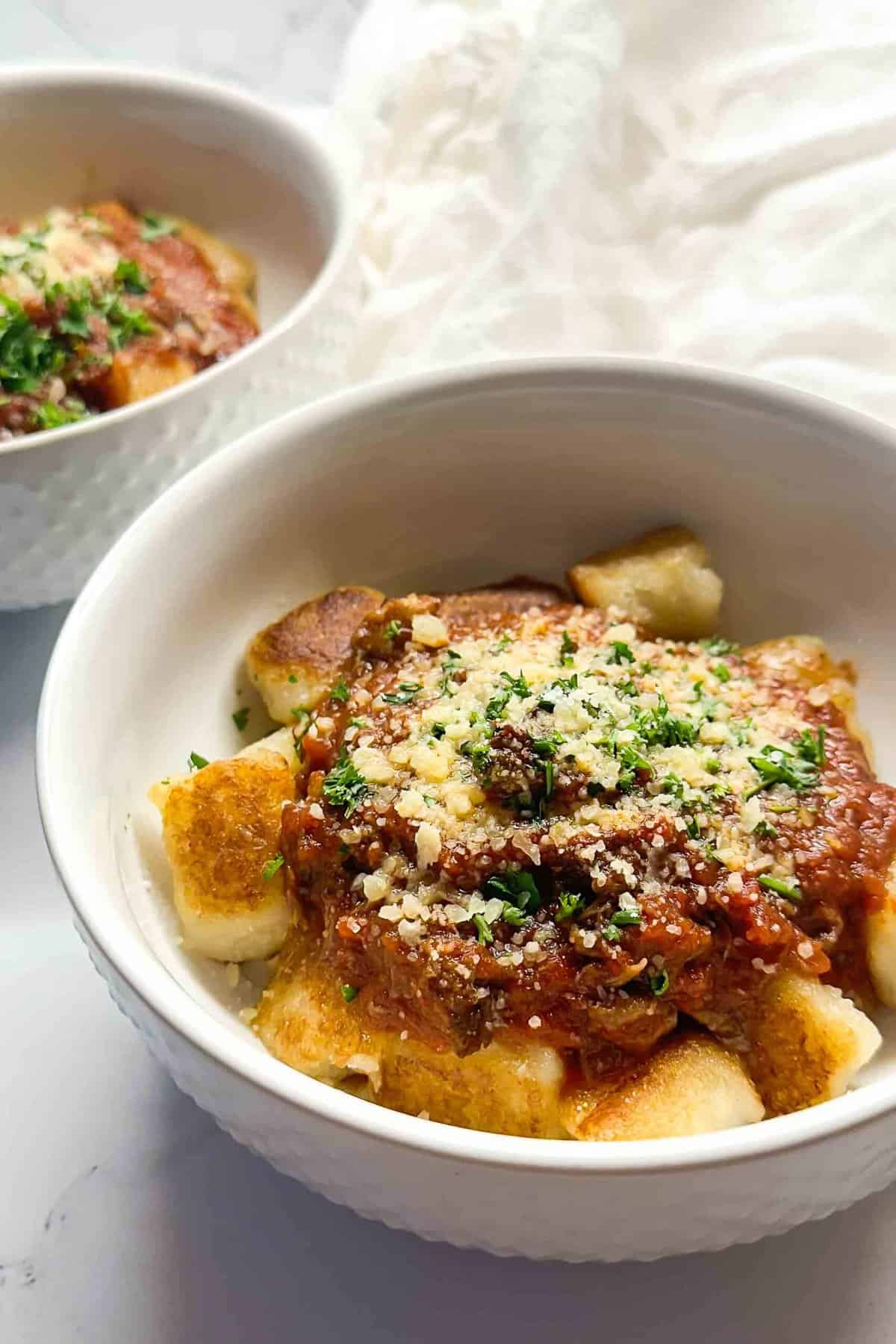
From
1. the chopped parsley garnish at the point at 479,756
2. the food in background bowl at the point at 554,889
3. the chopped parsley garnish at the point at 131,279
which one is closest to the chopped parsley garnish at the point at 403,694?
the food in background bowl at the point at 554,889

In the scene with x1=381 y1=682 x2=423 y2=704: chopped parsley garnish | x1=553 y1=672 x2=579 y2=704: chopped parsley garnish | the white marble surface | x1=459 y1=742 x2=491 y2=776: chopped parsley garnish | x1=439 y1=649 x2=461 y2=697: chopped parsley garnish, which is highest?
x1=553 y1=672 x2=579 y2=704: chopped parsley garnish

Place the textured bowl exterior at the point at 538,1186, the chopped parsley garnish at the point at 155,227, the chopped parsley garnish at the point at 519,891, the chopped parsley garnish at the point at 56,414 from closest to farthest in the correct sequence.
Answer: the textured bowl exterior at the point at 538,1186 < the chopped parsley garnish at the point at 519,891 < the chopped parsley garnish at the point at 56,414 < the chopped parsley garnish at the point at 155,227

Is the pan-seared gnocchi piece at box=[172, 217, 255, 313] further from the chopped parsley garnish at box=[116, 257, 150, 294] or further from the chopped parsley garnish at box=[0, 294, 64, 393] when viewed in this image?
the chopped parsley garnish at box=[0, 294, 64, 393]

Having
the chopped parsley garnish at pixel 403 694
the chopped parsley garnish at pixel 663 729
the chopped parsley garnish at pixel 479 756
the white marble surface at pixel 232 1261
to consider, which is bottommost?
the white marble surface at pixel 232 1261

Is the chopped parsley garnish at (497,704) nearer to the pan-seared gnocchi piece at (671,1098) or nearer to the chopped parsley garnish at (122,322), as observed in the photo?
the pan-seared gnocchi piece at (671,1098)

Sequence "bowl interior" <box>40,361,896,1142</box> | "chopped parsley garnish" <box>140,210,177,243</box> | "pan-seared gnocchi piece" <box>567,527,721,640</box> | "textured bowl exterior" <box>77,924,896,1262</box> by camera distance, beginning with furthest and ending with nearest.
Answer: "chopped parsley garnish" <box>140,210,177,243</box> < "pan-seared gnocchi piece" <box>567,527,721,640</box> < "bowl interior" <box>40,361,896,1142</box> < "textured bowl exterior" <box>77,924,896,1262</box>

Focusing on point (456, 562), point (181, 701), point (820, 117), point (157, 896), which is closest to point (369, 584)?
point (456, 562)

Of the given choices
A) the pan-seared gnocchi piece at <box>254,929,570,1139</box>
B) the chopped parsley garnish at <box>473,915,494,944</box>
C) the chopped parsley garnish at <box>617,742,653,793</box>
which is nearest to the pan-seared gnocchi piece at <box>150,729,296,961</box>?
the pan-seared gnocchi piece at <box>254,929,570,1139</box>
